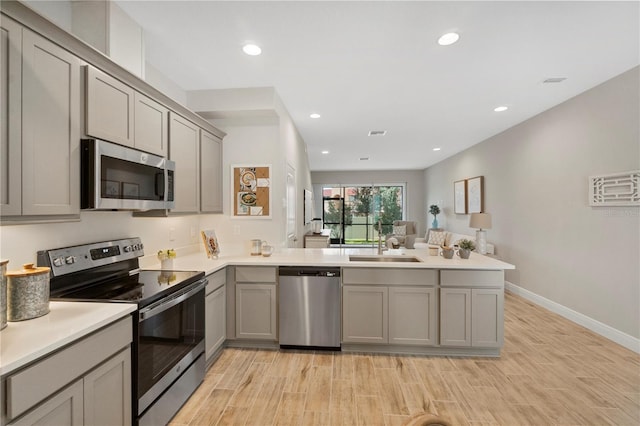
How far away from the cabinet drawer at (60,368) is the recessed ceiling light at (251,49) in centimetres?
218

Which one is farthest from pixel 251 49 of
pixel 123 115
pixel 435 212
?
pixel 435 212

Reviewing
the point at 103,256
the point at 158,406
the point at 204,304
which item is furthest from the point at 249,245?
the point at 158,406

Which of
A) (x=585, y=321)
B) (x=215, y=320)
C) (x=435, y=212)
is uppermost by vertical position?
(x=435, y=212)

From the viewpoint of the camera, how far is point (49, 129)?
1.39 metres

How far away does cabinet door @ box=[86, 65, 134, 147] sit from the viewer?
1.62 meters

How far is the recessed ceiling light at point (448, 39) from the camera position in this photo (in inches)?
89.4

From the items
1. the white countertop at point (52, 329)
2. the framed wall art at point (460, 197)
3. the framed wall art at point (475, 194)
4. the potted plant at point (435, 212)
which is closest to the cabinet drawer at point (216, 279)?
the white countertop at point (52, 329)

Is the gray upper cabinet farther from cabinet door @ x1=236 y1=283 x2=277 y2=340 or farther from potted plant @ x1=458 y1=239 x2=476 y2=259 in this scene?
potted plant @ x1=458 y1=239 x2=476 y2=259

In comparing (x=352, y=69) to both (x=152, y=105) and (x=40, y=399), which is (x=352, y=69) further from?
(x=40, y=399)

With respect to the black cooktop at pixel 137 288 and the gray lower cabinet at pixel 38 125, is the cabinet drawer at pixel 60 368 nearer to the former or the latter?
the black cooktop at pixel 137 288

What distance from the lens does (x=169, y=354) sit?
1.88 metres

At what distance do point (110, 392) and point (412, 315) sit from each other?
7.57ft

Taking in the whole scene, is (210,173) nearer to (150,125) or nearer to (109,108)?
(150,125)

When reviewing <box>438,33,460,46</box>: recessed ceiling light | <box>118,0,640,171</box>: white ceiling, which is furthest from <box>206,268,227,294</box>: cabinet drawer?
<box>438,33,460,46</box>: recessed ceiling light
